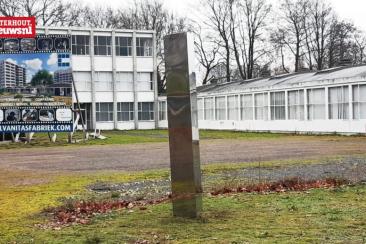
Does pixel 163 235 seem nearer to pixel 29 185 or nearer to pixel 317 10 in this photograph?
pixel 29 185

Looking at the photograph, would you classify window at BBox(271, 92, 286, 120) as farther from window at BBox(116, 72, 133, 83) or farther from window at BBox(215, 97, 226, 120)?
window at BBox(116, 72, 133, 83)

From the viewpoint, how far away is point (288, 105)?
43156 mm

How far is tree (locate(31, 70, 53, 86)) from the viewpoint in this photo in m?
31.8

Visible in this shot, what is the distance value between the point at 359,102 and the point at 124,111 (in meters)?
32.1

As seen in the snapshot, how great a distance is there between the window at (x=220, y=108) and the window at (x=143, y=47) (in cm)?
1373

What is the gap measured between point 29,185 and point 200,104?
148ft

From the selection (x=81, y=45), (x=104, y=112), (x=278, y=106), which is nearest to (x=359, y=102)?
(x=278, y=106)

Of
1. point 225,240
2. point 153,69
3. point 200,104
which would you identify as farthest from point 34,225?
point 153,69

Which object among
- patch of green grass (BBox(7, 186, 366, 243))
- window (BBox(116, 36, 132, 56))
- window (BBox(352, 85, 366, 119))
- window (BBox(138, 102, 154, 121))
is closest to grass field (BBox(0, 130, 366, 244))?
patch of green grass (BBox(7, 186, 366, 243))

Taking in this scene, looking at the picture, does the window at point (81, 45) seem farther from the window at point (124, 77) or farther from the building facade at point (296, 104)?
the building facade at point (296, 104)

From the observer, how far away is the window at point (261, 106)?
46281 millimetres

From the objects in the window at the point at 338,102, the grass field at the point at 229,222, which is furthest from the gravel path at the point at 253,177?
the window at the point at 338,102

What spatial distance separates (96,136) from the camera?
40469 mm

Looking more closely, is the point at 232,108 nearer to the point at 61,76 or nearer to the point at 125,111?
the point at 125,111
